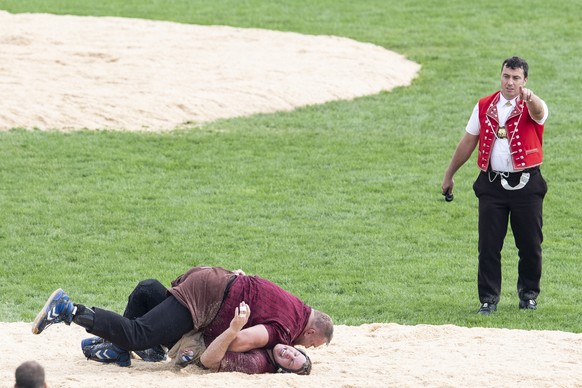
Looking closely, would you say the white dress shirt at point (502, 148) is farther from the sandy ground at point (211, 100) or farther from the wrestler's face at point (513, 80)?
the sandy ground at point (211, 100)

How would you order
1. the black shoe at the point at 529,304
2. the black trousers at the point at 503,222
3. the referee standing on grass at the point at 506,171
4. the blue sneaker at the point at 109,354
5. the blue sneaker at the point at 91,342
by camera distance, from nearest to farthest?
the blue sneaker at the point at 109,354
the blue sneaker at the point at 91,342
the referee standing on grass at the point at 506,171
the black trousers at the point at 503,222
the black shoe at the point at 529,304

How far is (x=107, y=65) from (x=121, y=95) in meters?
2.53

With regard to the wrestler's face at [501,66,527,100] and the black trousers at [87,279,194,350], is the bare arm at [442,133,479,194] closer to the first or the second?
the wrestler's face at [501,66,527,100]

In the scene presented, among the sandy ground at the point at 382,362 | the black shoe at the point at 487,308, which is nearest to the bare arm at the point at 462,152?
the black shoe at the point at 487,308

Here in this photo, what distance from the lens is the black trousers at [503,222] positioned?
10602mm

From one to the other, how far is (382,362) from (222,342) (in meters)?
1.22

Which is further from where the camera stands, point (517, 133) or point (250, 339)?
point (517, 133)

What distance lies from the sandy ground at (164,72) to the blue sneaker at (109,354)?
9.93 m

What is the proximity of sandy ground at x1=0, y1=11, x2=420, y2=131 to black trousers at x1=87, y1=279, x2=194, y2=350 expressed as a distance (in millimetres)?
10371

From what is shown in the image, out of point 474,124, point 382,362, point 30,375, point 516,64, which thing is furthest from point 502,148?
point 30,375

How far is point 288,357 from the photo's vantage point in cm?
822

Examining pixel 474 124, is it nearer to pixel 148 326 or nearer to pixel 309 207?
pixel 148 326

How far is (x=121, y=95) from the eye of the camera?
64.1ft

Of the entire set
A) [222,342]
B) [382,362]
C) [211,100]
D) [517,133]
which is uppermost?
[517,133]
